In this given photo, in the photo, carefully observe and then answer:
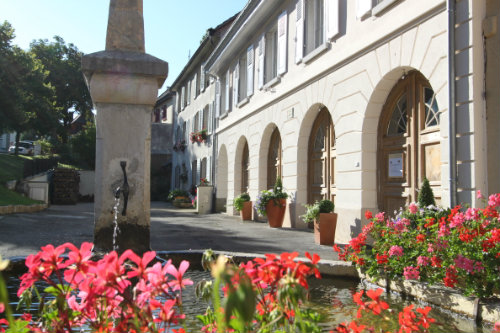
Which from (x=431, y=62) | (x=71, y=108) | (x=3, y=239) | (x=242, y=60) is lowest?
(x=3, y=239)

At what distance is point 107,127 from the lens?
210 inches

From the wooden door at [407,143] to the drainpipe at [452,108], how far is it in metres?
0.91

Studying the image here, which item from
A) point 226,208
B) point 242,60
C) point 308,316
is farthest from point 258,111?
point 308,316

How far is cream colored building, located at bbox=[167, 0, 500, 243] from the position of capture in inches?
239

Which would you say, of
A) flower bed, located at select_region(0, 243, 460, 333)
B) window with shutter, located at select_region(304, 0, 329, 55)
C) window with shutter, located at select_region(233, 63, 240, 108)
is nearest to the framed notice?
window with shutter, located at select_region(304, 0, 329, 55)

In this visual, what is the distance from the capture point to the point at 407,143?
792 cm

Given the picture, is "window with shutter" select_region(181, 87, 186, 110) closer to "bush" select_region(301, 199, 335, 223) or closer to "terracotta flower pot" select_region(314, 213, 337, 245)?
"bush" select_region(301, 199, 335, 223)

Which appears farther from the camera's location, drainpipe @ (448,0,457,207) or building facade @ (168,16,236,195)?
building facade @ (168,16,236,195)

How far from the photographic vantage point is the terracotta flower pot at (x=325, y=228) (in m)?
8.40

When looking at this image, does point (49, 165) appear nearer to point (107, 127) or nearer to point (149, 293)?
point (107, 127)

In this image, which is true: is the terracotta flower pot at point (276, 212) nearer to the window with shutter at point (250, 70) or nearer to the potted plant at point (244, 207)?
the potted plant at point (244, 207)

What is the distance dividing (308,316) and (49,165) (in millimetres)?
29942

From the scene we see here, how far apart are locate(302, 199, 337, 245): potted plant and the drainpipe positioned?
2.68m

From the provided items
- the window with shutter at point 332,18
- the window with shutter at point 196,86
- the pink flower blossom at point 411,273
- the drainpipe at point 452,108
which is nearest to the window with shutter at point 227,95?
the window with shutter at point 196,86
